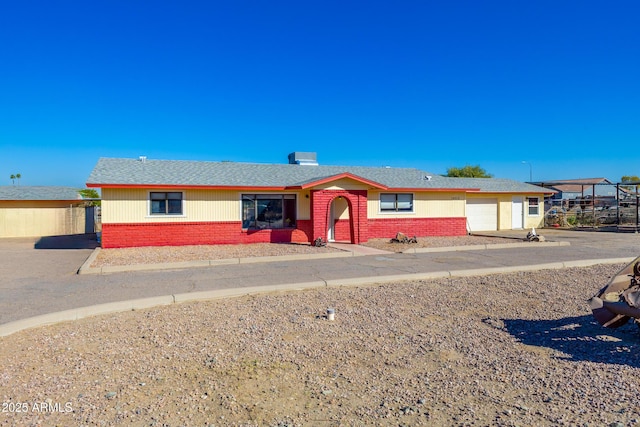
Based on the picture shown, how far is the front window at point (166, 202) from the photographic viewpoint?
58.0ft

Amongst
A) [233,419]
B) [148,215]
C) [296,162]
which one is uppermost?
[296,162]

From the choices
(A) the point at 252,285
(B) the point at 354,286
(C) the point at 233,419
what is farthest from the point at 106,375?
(B) the point at 354,286

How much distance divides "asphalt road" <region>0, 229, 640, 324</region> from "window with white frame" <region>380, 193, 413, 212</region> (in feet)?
19.3

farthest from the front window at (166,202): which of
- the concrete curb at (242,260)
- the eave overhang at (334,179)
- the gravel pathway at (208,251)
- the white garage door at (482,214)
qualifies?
the white garage door at (482,214)

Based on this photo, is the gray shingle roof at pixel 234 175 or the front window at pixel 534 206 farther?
the front window at pixel 534 206

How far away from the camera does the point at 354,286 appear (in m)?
9.20

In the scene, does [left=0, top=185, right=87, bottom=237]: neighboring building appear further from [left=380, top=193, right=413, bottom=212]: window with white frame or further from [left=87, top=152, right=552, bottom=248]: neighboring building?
[left=380, top=193, right=413, bottom=212]: window with white frame

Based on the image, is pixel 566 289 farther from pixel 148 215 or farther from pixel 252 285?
pixel 148 215

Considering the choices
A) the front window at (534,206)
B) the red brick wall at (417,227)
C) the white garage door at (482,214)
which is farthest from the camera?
the front window at (534,206)

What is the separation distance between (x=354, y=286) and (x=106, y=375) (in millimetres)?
5586

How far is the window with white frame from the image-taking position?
21172 mm

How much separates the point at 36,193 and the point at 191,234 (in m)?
13.7

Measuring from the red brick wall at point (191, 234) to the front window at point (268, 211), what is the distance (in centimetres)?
32

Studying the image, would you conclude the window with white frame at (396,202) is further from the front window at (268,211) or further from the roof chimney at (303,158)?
the roof chimney at (303,158)
